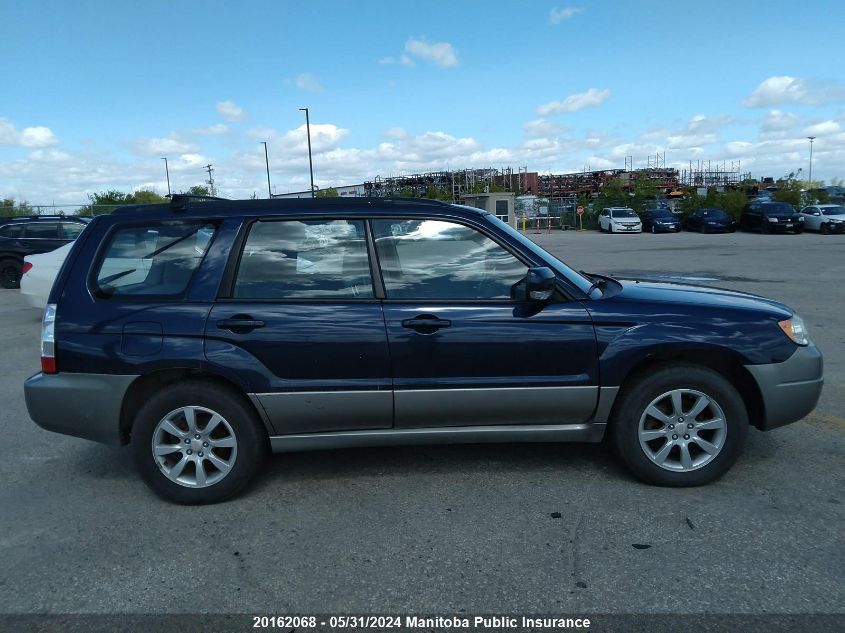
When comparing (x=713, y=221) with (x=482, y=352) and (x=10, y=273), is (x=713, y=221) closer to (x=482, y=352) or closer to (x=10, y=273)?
(x=10, y=273)

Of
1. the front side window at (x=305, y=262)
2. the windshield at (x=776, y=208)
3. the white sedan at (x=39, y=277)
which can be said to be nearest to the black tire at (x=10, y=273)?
the white sedan at (x=39, y=277)

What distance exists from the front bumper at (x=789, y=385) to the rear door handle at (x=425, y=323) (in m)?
1.80

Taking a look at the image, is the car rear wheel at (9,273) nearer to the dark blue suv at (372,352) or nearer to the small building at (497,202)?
the dark blue suv at (372,352)

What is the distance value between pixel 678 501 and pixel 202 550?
260cm

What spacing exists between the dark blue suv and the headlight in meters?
0.01

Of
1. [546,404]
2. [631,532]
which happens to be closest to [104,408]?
[546,404]

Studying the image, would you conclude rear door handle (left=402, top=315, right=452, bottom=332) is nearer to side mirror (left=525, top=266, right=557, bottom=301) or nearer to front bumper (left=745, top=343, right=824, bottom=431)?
side mirror (left=525, top=266, right=557, bottom=301)

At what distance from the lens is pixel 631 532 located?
343 cm

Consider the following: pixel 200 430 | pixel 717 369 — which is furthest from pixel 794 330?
pixel 200 430

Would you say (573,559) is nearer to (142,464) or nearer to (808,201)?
(142,464)

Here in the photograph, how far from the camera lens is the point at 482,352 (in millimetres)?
3797

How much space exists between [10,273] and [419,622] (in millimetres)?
16728

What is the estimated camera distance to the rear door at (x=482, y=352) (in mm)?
3789

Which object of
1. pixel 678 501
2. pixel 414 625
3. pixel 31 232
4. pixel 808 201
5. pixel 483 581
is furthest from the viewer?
pixel 808 201
